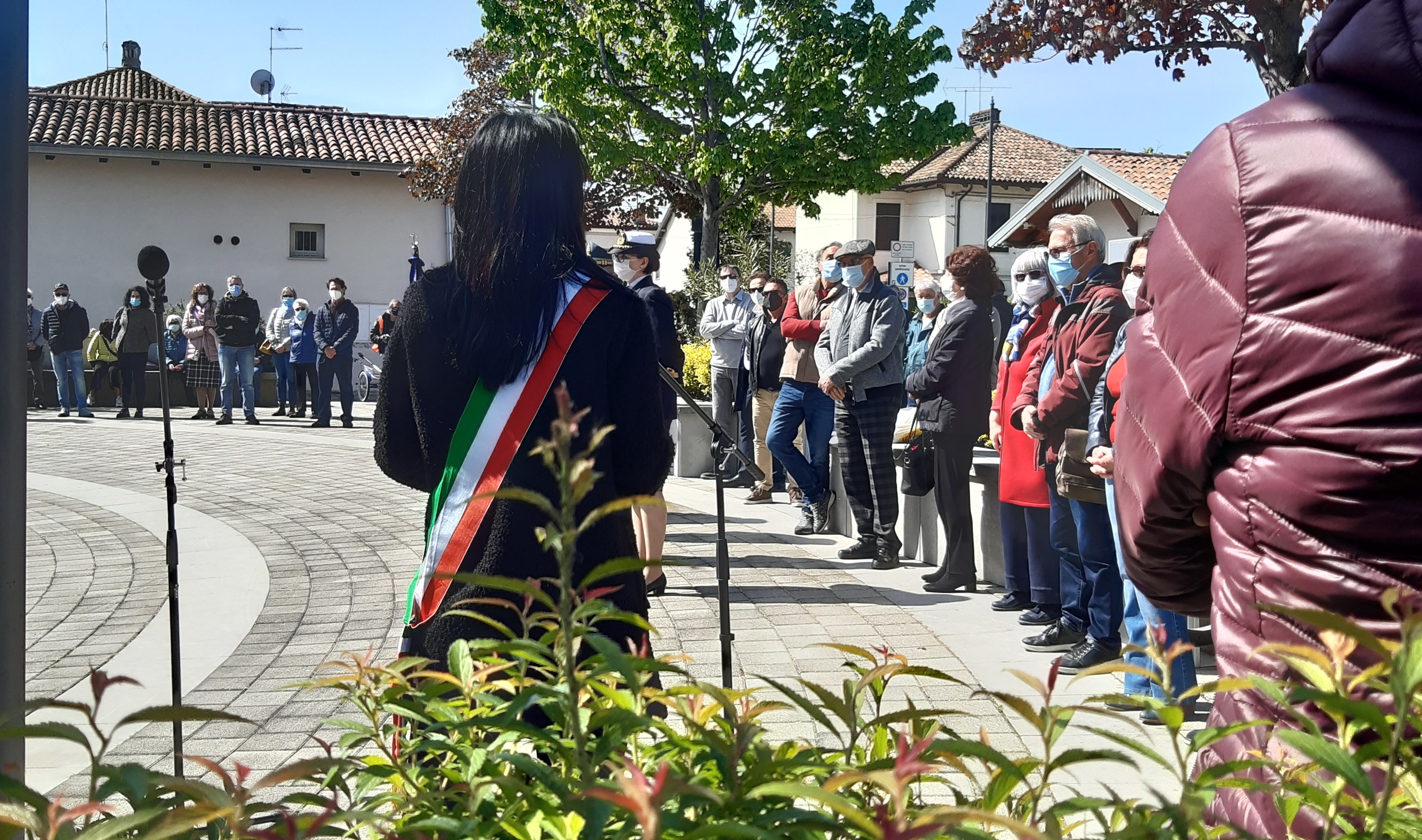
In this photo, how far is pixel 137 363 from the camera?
66.3 ft

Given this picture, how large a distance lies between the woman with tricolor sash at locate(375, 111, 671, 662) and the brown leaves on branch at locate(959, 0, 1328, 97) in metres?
6.81

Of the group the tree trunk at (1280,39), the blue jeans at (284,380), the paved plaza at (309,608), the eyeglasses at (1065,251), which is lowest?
the paved plaza at (309,608)

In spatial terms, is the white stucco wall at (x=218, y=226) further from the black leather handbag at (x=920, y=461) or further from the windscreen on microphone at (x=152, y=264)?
the windscreen on microphone at (x=152, y=264)

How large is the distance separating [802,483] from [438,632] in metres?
7.10

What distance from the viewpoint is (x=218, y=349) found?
19.6 meters

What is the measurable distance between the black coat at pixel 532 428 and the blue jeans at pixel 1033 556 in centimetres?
401

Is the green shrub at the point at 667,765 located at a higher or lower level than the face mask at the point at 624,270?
lower

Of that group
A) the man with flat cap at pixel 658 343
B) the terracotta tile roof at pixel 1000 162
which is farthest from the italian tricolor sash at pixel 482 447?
the terracotta tile roof at pixel 1000 162

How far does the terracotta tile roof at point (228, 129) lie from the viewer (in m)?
33.1

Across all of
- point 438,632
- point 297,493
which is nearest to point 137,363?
point 297,493

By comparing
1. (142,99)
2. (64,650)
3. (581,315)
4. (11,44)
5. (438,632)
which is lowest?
(64,650)

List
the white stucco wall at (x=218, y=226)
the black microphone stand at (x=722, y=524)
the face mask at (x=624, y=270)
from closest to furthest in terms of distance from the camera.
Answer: the black microphone stand at (x=722, y=524), the face mask at (x=624, y=270), the white stucco wall at (x=218, y=226)

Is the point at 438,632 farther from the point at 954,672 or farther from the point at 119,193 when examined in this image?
the point at 119,193

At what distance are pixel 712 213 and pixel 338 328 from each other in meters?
12.8
